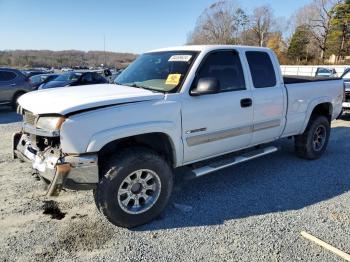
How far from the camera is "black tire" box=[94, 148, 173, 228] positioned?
351 cm

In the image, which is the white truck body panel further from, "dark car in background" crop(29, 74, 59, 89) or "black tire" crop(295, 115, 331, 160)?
"dark car in background" crop(29, 74, 59, 89)

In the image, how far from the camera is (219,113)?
4305 millimetres

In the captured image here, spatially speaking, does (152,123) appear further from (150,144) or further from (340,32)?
(340,32)

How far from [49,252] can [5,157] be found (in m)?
3.64

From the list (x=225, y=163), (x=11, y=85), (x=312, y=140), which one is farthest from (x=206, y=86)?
(x=11, y=85)

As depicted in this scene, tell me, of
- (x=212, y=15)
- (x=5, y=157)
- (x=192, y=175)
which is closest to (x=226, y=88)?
(x=192, y=175)

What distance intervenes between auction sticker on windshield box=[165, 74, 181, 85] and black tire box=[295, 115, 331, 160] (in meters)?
3.02

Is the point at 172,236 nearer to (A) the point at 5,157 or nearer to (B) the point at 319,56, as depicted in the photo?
(A) the point at 5,157

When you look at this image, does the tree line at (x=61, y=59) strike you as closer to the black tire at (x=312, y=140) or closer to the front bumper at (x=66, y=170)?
the black tire at (x=312, y=140)

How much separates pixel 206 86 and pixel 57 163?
1810 mm

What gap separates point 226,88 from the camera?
14.7 ft

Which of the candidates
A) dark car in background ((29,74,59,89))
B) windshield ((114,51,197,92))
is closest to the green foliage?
dark car in background ((29,74,59,89))

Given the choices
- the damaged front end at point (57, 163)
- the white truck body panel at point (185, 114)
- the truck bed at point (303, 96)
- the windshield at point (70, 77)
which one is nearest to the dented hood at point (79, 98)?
the white truck body panel at point (185, 114)

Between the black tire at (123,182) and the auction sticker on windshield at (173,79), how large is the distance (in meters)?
0.88
